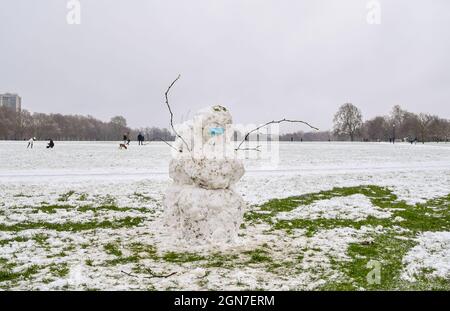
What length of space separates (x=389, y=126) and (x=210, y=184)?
5141 inches

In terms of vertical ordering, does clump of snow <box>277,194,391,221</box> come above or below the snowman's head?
below

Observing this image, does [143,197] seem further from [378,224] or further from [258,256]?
[378,224]

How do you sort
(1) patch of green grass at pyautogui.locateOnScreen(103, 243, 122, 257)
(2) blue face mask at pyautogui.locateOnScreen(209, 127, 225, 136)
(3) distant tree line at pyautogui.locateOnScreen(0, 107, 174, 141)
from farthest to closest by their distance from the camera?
(3) distant tree line at pyautogui.locateOnScreen(0, 107, 174, 141)
(2) blue face mask at pyautogui.locateOnScreen(209, 127, 225, 136)
(1) patch of green grass at pyautogui.locateOnScreen(103, 243, 122, 257)

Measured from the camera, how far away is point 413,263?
253 inches

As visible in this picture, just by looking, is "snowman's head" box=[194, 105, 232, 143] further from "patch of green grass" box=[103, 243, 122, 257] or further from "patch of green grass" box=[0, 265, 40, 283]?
"patch of green grass" box=[0, 265, 40, 283]

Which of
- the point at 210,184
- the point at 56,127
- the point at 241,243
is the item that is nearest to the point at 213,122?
the point at 210,184

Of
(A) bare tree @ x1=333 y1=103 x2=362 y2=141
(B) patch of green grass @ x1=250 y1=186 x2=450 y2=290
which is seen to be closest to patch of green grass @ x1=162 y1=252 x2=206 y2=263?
(B) patch of green grass @ x1=250 y1=186 x2=450 y2=290

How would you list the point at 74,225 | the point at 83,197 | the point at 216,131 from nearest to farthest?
1. the point at 216,131
2. the point at 74,225
3. the point at 83,197

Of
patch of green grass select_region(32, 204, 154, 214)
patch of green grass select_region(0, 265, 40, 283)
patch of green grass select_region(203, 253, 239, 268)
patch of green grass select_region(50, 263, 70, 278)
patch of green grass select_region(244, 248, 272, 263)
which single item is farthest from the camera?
patch of green grass select_region(32, 204, 154, 214)

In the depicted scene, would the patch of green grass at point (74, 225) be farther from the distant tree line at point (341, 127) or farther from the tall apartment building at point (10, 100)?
the tall apartment building at point (10, 100)

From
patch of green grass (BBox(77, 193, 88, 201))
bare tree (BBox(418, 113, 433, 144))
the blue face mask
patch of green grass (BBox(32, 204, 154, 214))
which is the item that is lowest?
patch of green grass (BBox(32, 204, 154, 214))

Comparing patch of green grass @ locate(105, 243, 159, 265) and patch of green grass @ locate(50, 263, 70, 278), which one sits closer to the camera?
patch of green grass @ locate(50, 263, 70, 278)

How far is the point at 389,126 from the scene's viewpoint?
12606cm

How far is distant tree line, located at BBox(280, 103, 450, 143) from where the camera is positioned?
109 metres
